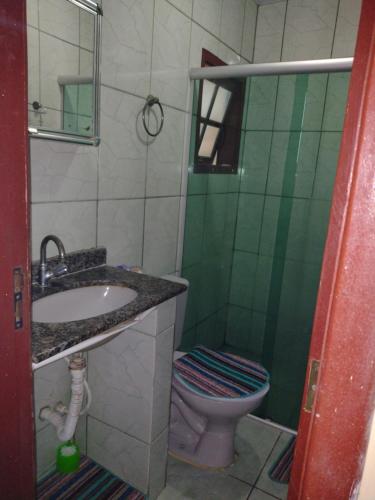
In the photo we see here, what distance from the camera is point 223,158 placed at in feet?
7.88

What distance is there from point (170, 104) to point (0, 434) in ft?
5.31

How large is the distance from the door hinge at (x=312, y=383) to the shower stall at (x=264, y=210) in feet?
4.77

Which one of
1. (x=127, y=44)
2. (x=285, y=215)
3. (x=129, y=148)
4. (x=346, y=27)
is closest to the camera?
(x=127, y=44)

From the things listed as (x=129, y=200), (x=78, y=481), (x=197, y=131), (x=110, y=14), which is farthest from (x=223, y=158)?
(x=78, y=481)

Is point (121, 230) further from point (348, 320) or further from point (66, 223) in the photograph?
point (348, 320)

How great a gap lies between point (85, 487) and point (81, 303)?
2.85ft

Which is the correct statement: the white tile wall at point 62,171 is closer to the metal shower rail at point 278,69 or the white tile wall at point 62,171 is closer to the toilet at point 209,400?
the toilet at point 209,400

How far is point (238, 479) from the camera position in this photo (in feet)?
5.64

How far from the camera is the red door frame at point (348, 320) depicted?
48 cm

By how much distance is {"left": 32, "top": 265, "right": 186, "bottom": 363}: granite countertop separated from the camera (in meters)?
0.96

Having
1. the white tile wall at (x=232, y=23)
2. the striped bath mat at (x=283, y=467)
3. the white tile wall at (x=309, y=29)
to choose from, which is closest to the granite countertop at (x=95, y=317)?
the striped bath mat at (x=283, y=467)

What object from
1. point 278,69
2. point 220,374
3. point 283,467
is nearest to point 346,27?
point 278,69

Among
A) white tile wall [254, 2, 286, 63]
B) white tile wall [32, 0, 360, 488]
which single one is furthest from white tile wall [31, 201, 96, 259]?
white tile wall [254, 2, 286, 63]

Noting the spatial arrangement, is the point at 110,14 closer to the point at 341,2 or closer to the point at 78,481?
the point at 341,2
